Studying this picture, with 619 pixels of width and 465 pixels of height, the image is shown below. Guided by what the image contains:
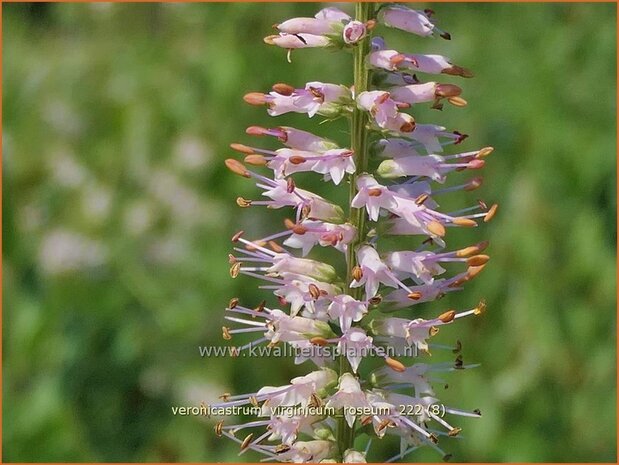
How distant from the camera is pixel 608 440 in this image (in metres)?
4.01

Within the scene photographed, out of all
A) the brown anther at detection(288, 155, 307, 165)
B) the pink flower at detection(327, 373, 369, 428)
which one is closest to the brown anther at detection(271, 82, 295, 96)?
the brown anther at detection(288, 155, 307, 165)

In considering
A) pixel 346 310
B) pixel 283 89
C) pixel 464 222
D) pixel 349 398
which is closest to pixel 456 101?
pixel 464 222

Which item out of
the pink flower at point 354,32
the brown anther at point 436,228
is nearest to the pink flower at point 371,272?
the brown anther at point 436,228

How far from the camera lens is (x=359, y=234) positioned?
198cm

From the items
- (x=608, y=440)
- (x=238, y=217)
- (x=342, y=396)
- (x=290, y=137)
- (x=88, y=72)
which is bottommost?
(x=608, y=440)

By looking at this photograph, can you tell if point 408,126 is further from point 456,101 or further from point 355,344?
point 355,344

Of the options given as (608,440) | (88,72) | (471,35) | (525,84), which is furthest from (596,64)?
(88,72)

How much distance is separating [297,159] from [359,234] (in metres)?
0.21

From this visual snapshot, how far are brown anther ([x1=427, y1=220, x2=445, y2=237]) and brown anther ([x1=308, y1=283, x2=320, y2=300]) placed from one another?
27 centimetres

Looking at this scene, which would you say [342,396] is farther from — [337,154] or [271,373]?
[271,373]

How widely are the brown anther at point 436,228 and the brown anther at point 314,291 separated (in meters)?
0.27

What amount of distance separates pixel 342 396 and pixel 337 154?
1.70 ft

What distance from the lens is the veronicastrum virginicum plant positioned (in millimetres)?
1910

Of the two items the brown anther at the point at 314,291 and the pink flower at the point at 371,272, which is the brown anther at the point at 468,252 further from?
the brown anther at the point at 314,291
